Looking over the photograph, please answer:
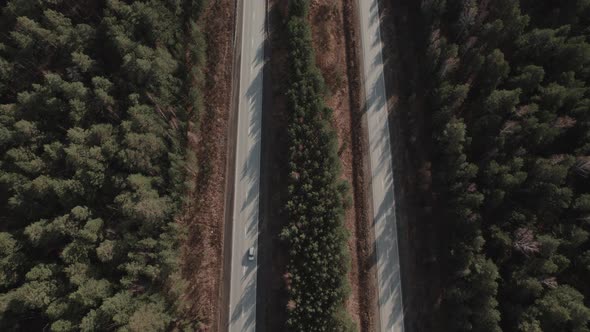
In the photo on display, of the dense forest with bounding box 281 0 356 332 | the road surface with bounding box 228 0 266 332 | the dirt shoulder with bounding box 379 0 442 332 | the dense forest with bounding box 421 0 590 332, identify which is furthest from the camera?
the dirt shoulder with bounding box 379 0 442 332

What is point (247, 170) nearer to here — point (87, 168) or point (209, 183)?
point (209, 183)

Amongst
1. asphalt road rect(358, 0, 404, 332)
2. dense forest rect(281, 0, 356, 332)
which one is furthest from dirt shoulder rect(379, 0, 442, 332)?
dense forest rect(281, 0, 356, 332)

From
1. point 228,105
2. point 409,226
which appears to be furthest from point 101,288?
point 409,226

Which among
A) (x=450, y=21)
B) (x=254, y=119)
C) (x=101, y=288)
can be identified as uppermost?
(x=450, y=21)

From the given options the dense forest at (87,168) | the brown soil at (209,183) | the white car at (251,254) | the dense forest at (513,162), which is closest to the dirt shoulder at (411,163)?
the dense forest at (513,162)

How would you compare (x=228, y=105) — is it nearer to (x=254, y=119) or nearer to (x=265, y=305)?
(x=254, y=119)

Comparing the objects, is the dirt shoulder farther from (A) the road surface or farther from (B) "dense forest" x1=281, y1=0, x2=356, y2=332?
(A) the road surface
